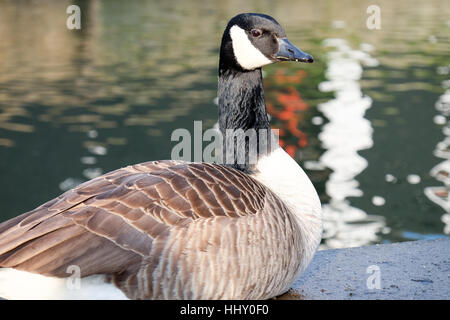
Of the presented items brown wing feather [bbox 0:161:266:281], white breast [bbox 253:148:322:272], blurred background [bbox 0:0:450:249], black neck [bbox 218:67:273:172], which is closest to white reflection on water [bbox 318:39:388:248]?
blurred background [bbox 0:0:450:249]

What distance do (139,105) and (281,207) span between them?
574 inches

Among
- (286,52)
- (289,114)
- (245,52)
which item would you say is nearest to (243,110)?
(245,52)

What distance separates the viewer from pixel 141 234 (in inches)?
145

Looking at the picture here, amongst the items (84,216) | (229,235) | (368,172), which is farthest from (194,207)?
(368,172)

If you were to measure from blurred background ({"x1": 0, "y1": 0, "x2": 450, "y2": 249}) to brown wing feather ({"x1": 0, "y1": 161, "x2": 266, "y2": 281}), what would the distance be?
5671 mm

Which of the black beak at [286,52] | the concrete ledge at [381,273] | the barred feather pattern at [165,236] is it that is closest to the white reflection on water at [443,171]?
the concrete ledge at [381,273]

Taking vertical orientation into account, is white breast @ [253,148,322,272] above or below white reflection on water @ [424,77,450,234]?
above

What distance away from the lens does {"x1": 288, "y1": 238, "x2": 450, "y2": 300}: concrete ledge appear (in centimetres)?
462

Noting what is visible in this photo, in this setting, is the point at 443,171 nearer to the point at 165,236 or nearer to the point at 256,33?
the point at 256,33

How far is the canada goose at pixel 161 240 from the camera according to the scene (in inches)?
142

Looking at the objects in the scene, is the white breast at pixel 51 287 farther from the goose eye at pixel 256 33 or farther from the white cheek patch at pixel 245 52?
the goose eye at pixel 256 33

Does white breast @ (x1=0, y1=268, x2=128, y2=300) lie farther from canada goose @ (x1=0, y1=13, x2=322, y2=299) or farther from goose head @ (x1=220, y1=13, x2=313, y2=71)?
goose head @ (x1=220, y1=13, x2=313, y2=71)

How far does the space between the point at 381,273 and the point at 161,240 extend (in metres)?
2.09
